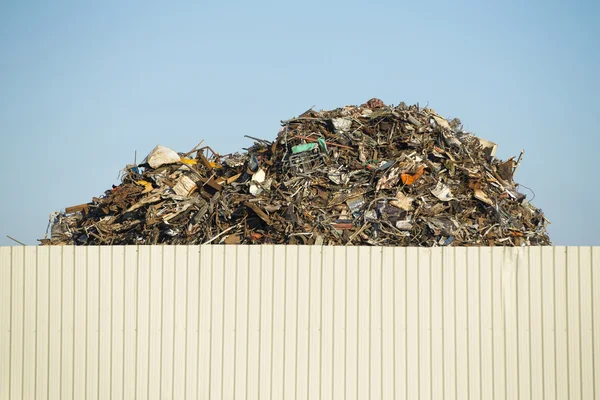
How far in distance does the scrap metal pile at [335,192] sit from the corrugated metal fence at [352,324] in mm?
4139

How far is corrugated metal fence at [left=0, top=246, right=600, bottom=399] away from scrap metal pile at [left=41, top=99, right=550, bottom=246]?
13.6ft

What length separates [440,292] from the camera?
8.02 meters

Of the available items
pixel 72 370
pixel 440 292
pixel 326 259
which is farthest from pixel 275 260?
pixel 72 370

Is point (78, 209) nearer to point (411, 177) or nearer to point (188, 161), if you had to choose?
point (188, 161)

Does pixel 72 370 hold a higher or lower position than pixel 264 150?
lower

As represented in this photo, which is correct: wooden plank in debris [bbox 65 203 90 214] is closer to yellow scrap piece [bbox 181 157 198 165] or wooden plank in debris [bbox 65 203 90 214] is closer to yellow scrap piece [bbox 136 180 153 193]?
yellow scrap piece [bbox 136 180 153 193]

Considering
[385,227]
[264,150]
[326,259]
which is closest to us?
[326,259]

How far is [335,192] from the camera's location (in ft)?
43.4

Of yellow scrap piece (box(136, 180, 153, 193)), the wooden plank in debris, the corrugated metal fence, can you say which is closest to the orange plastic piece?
the corrugated metal fence

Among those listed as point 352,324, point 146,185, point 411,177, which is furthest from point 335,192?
point 352,324

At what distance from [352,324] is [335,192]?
557 cm

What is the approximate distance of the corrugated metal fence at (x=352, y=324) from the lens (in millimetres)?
7984
